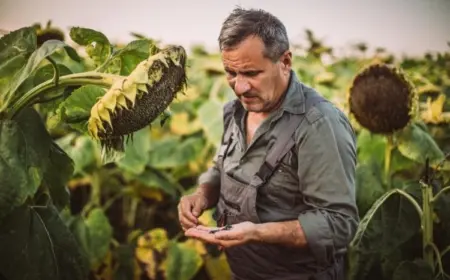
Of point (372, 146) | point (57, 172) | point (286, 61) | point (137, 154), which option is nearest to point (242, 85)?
point (286, 61)

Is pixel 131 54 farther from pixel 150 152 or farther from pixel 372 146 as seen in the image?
pixel 150 152

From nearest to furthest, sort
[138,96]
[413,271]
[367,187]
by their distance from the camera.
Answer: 1. [138,96]
2. [413,271]
3. [367,187]

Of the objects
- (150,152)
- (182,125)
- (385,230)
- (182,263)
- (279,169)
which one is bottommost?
(182,263)

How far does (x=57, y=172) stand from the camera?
183 cm

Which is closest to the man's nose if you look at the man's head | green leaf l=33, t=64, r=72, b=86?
the man's head

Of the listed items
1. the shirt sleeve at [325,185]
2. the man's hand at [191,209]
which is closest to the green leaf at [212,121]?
the man's hand at [191,209]

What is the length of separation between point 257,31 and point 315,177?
1.28 ft

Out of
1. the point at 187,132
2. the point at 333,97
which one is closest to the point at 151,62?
the point at 333,97

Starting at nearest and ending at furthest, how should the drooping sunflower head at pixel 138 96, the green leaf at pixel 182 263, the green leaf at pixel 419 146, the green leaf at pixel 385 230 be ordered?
the drooping sunflower head at pixel 138 96, the green leaf at pixel 385 230, the green leaf at pixel 419 146, the green leaf at pixel 182 263

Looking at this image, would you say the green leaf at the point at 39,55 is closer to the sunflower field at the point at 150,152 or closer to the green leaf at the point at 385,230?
the sunflower field at the point at 150,152

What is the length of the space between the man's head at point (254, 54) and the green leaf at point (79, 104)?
36 cm

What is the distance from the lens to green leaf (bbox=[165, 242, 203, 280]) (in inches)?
105

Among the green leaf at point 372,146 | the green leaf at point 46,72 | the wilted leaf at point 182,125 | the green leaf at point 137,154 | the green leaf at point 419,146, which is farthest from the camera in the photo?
the wilted leaf at point 182,125

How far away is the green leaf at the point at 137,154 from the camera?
2846 millimetres
